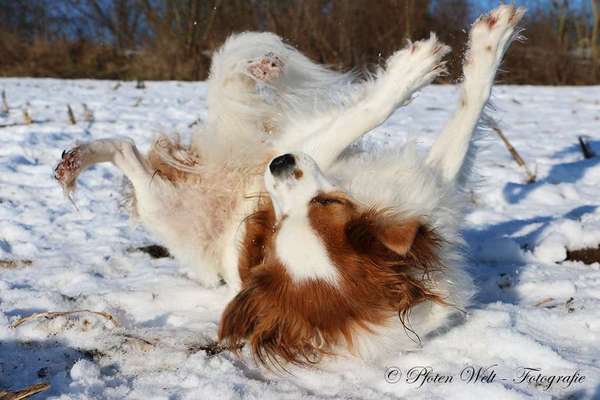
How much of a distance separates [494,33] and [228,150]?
129 cm

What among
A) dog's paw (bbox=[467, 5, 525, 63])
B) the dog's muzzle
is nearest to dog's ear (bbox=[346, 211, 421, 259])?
the dog's muzzle

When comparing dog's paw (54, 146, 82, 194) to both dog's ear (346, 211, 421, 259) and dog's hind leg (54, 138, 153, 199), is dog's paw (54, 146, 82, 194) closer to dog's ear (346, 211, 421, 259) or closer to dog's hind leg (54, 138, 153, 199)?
dog's hind leg (54, 138, 153, 199)

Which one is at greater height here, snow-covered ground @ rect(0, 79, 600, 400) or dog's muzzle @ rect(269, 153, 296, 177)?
dog's muzzle @ rect(269, 153, 296, 177)

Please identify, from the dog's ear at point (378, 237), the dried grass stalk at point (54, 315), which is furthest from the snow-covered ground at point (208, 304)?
the dog's ear at point (378, 237)

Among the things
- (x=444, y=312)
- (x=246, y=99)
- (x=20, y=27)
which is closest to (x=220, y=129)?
(x=246, y=99)

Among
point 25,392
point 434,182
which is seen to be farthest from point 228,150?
point 25,392

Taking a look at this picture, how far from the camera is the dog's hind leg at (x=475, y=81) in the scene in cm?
262

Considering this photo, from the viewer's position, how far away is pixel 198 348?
2240 mm

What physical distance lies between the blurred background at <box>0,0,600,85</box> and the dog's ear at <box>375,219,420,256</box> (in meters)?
9.39

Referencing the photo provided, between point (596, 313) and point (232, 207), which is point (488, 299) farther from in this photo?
point (232, 207)

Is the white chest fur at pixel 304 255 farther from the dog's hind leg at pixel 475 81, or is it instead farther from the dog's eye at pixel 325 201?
the dog's hind leg at pixel 475 81

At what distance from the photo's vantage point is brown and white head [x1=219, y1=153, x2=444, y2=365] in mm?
2035

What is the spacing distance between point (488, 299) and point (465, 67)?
1.04 m

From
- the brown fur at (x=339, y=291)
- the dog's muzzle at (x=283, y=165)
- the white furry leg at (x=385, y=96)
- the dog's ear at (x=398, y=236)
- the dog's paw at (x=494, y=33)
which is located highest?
the dog's paw at (x=494, y=33)
